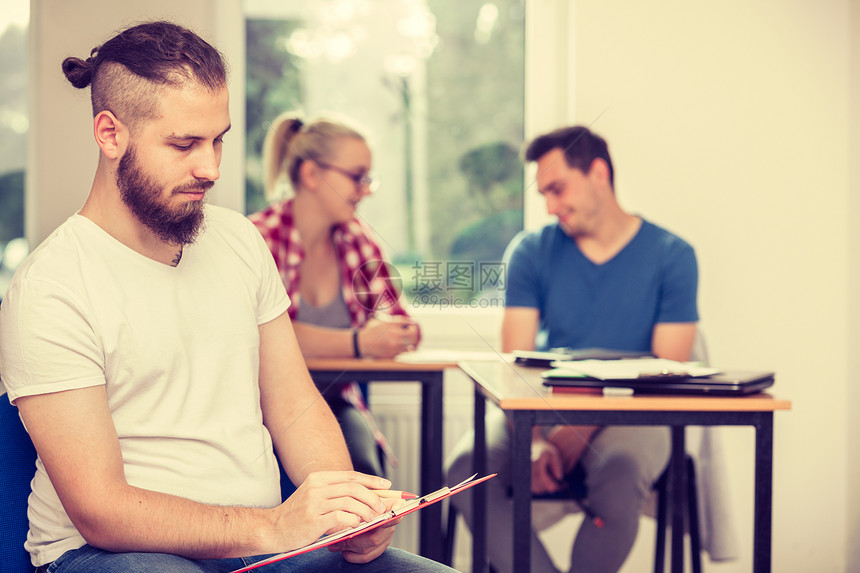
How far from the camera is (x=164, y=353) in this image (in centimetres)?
94

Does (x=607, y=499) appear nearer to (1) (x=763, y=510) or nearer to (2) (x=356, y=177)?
(1) (x=763, y=510)

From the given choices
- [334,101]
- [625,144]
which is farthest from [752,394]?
[334,101]

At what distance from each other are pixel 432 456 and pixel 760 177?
1315 mm

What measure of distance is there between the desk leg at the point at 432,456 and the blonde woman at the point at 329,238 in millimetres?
176

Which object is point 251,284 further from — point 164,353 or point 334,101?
point 334,101

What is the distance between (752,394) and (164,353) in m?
0.88

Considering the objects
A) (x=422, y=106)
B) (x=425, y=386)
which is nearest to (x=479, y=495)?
(x=425, y=386)

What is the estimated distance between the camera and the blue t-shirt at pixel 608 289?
197 cm

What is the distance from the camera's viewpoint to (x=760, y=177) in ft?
8.05

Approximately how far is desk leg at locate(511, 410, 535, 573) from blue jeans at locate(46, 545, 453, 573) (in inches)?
13.4

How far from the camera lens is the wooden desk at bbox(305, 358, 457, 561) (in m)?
1.80

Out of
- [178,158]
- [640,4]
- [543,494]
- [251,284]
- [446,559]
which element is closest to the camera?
[178,158]

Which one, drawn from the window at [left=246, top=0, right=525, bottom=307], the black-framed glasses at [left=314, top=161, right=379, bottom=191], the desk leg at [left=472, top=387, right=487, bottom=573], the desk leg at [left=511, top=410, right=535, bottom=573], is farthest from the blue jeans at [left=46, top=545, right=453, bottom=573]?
the window at [left=246, top=0, right=525, bottom=307]

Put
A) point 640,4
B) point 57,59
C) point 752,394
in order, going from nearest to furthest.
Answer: point 752,394 → point 57,59 → point 640,4
